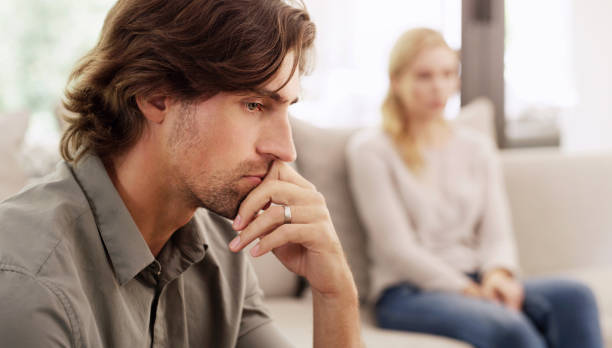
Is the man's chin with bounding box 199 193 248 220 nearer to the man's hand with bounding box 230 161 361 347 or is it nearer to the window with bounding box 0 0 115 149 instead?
the man's hand with bounding box 230 161 361 347

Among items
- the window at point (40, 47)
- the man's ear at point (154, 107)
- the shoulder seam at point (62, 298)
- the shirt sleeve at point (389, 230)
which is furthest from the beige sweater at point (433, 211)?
the window at point (40, 47)

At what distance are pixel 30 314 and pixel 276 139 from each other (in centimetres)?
45

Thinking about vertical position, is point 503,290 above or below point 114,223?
below

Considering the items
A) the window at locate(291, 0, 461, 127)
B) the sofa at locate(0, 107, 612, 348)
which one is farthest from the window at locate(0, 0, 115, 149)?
the sofa at locate(0, 107, 612, 348)

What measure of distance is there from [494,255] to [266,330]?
105cm

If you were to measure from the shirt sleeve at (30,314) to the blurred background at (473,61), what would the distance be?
6.56 ft

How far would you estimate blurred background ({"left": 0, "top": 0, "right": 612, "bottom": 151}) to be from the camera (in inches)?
99.0

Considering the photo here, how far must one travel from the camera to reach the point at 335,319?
42.6 inches

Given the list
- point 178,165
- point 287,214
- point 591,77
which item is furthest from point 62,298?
point 591,77

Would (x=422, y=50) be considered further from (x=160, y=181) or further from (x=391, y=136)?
(x=160, y=181)

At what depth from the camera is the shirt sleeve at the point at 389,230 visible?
5.86ft

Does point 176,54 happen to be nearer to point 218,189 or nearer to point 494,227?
point 218,189

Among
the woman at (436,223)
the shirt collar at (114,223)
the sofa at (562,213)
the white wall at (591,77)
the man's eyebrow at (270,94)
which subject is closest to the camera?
the shirt collar at (114,223)

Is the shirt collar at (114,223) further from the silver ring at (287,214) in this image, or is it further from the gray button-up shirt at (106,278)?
the silver ring at (287,214)
